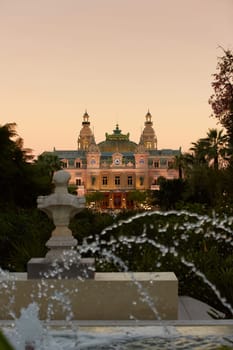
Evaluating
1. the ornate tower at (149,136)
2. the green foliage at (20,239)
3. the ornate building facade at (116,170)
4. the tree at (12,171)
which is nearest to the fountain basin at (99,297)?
the green foliage at (20,239)

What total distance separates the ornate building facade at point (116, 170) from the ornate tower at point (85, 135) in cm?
1671

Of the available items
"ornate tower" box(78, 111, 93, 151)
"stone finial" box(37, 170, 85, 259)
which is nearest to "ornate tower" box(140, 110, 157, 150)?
"ornate tower" box(78, 111, 93, 151)

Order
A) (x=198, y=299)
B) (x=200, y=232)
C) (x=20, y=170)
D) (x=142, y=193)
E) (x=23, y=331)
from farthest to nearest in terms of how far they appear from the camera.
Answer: (x=142, y=193) < (x=20, y=170) < (x=200, y=232) < (x=198, y=299) < (x=23, y=331)

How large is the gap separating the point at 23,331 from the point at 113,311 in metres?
2.30

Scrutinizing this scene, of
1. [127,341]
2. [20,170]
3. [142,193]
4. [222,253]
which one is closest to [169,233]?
[222,253]

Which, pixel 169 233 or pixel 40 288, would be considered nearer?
pixel 40 288

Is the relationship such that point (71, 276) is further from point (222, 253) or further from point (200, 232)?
point (200, 232)

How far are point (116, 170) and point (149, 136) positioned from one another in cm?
3194

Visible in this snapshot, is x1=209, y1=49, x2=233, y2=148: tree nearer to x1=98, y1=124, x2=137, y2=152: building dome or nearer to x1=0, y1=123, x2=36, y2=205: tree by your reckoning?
x1=0, y1=123, x2=36, y2=205: tree

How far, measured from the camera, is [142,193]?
129000 millimetres

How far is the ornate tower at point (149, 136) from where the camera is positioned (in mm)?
172125

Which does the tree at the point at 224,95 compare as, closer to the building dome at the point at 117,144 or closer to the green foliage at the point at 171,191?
the green foliage at the point at 171,191

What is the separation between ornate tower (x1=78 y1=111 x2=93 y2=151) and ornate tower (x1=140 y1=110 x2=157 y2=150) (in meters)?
17.4

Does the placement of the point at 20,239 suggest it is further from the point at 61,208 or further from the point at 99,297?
the point at 99,297
